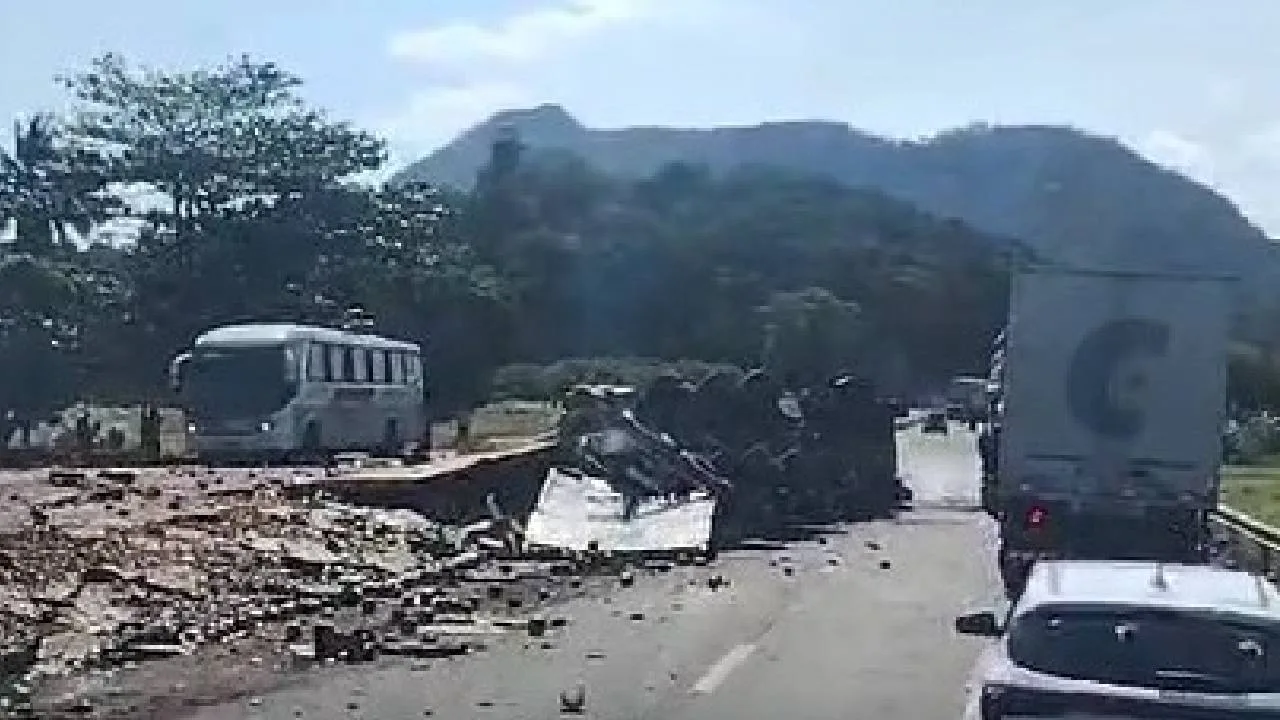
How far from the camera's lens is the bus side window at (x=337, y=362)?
51094 millimetres

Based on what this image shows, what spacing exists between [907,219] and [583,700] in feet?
394

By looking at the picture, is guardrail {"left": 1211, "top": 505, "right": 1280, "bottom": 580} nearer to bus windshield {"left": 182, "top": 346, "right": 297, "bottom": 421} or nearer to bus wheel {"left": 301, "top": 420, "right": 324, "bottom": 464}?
bus wheel {"left": 301, "top": 420, "right": 324, "bottom": 464}

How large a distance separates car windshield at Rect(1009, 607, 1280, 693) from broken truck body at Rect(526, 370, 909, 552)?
19496 millimetres

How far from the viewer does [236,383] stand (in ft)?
160

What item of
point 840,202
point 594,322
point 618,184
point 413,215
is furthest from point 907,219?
point 413,215

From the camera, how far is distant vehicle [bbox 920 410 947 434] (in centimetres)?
7988

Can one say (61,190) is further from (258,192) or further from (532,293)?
(532,293)

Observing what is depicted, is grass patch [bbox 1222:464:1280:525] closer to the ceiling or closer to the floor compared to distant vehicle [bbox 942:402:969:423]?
closer to the ceiling

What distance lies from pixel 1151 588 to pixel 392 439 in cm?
4651

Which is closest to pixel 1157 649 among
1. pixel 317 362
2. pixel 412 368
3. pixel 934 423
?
pixel 317 362

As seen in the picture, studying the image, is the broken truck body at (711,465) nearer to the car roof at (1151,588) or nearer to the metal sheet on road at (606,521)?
the metal sheet on road at (606,521)

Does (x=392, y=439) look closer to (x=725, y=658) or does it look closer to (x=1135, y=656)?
(x=725, y=658)

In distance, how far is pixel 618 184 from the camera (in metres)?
128

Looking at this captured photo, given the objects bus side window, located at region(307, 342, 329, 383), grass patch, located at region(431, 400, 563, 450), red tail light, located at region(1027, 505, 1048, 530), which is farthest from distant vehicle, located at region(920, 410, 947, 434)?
red tail light, located at region(1027, 505, 1048, 530)
